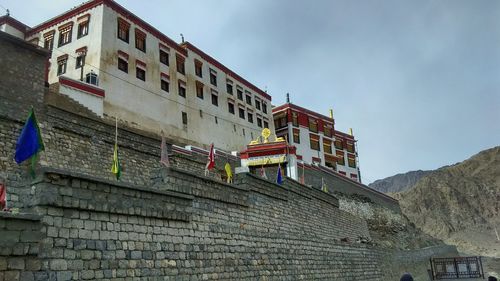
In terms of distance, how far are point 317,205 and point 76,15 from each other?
18149mm

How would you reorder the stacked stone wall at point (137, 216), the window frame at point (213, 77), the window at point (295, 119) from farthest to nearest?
the window at point (295, 119), the window frame at point (213, 77), the stacked stone wall at point (137, 216)

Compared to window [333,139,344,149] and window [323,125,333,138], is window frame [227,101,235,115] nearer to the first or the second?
window [323,125,333,138]

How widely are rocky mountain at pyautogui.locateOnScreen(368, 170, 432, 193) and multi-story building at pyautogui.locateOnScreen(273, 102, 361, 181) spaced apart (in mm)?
119789

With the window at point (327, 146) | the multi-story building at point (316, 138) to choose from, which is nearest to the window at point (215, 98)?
the multi-story building at point (316, 138)

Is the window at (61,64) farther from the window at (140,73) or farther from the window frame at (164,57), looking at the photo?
the window frame at (164,57)

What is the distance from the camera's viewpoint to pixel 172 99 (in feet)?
92.0

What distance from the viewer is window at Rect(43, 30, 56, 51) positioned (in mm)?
25531

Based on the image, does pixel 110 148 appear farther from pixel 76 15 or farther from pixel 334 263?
pixel 76 15

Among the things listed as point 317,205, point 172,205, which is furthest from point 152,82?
point 172,205

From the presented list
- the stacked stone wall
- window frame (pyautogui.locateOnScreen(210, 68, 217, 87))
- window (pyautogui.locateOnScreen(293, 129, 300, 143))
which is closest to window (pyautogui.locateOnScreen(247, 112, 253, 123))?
window frame (pyautogui.locateOnScreen(210, 68, 217, 87))

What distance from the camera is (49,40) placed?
84.1 ft

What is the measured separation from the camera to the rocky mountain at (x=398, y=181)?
533 feet

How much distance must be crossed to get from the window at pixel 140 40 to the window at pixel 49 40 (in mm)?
4939

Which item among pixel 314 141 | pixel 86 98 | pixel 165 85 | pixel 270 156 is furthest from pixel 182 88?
pixel 314 141
